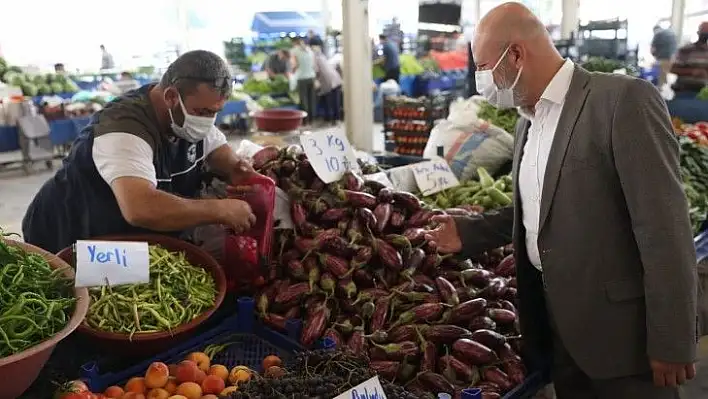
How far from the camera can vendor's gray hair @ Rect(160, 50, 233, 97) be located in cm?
233

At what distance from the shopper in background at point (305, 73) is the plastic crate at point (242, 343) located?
1054 centimetres

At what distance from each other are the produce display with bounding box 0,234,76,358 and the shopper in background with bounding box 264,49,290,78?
1160cm

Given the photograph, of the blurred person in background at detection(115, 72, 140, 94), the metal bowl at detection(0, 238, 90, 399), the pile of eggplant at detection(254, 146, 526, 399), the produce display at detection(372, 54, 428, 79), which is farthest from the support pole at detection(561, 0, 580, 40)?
the metal bowl at detection(0, 238, 90, 399)

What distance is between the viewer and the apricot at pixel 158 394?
5.61 feet

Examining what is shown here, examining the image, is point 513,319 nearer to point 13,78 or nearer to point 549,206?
point 549,206

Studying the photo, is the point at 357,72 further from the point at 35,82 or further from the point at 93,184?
the point at 35,82

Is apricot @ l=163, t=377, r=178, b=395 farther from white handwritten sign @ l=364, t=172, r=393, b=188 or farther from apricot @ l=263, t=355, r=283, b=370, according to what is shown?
white handwritten sign @ l=364, t=172, r=393, b=188

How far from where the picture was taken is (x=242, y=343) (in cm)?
218

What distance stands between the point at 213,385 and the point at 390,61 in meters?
11.8

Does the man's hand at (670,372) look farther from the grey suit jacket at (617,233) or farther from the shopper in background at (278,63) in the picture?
the shopper in background at (278,63)

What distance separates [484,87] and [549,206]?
0.43 m

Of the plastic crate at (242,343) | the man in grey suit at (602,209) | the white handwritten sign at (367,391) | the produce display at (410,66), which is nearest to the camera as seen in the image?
the white handwritten sign at (367,391)

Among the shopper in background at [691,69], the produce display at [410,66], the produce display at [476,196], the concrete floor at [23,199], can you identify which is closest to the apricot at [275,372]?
the concrete floor at [23,199]

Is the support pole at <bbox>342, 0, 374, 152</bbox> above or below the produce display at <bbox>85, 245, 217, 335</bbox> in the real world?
above
